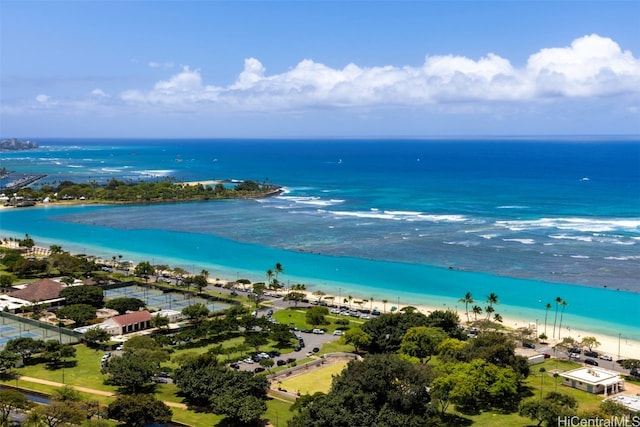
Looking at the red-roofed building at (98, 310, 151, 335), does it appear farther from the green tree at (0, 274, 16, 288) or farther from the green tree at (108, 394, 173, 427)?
the green tree at (0, 274, 16, 288)

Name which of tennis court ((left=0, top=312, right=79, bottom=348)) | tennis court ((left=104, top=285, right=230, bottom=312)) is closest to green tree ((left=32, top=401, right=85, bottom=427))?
tennis court ((left=0, top=312, right=79, bottom=348))

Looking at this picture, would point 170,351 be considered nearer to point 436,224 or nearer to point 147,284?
point 147,284

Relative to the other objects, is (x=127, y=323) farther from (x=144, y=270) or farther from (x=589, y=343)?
(x=589, y=343)

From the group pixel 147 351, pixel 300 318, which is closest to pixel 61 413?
pixel 147 351

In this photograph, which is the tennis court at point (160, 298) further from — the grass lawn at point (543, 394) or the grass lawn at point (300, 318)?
the grass lawn at point (543, 394)

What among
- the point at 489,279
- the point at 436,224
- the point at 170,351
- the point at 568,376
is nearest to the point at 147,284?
the point at 170,351

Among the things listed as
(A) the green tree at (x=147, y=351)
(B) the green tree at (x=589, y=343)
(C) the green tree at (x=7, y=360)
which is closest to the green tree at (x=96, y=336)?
(A) the green tree at (x=147, y=351)
